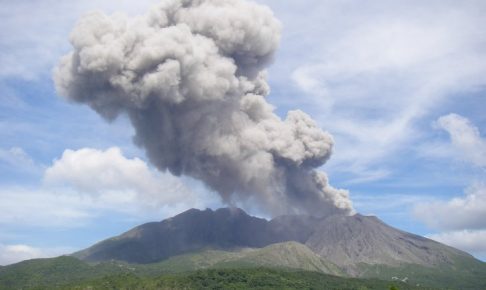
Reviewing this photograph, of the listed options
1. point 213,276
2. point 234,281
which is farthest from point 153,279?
point 234,281

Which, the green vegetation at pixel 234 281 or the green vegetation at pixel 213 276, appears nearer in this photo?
the green vegetation at pixel 234 281

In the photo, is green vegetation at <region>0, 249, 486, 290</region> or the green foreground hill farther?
green vegetation at <region>0, 249, 486, 290</region>

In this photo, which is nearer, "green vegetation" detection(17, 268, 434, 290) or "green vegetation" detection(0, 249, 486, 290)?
"green vegetation" detection(17, 268, 434, 290)

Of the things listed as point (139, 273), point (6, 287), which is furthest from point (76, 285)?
point (139, 273)

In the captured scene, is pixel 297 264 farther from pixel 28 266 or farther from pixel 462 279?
pixel 28 266

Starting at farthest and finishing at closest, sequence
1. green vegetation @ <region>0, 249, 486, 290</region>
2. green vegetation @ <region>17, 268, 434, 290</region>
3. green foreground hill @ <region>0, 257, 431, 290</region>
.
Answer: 1. green vegetation @ <region>0, 249, 486, 290</region>
2. green foreground hill @ <region>0, 257, 431, 290</region>
3. green vegetation @ <region>17, 268, 434, 290</region>

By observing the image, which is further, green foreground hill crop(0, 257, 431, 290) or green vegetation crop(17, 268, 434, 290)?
green foreground hill crop(0, 257, 431, 290)

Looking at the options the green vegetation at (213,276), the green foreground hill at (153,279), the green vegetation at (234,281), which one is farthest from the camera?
the green vegetation at (213,276)

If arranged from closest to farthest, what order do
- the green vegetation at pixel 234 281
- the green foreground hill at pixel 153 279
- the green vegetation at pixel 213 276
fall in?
the green vegetation at pixel 234 281 → the green foreground hill at pixel 153 279 → the green vegetation at pixel 213 276

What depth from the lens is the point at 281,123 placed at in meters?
157

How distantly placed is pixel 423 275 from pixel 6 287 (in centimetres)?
13388

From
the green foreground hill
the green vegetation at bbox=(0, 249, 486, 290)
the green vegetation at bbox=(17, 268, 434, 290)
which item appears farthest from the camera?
the green vegetation at bbox=(0, 249, 486, 290)

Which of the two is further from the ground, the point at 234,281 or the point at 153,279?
the point at 234,281

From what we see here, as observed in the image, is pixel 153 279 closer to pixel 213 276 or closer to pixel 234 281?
pixel 213 276
